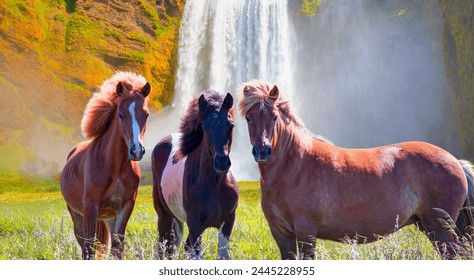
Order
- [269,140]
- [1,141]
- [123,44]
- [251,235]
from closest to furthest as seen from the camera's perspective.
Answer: [269,140] → [251,235] → [1,141] → [123,44]

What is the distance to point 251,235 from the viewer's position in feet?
35.3

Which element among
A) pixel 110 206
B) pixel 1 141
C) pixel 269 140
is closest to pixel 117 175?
pixel 110 206

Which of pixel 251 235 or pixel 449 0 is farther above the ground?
pixel 449 0

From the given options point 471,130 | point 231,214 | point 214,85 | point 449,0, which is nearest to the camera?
point 231,214

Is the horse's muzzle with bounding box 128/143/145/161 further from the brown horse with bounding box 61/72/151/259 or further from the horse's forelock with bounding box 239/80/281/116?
the horse's forelock with bounding box 239/80/281/116

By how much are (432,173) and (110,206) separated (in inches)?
163

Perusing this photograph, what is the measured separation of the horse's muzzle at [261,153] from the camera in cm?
636

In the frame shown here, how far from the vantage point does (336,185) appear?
6.84 m

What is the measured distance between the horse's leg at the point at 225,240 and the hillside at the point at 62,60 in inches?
1637

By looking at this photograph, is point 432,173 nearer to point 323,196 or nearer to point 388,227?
point 388,227

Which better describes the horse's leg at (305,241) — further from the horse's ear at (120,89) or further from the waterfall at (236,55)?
the waterfall at (236,55)

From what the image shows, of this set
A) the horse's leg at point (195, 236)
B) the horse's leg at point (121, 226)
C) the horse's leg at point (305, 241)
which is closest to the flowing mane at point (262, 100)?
A: the horse's leg at point (305, 241)

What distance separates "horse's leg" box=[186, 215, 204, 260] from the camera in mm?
7215

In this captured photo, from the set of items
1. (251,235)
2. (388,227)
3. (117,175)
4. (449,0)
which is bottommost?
(251,235)
